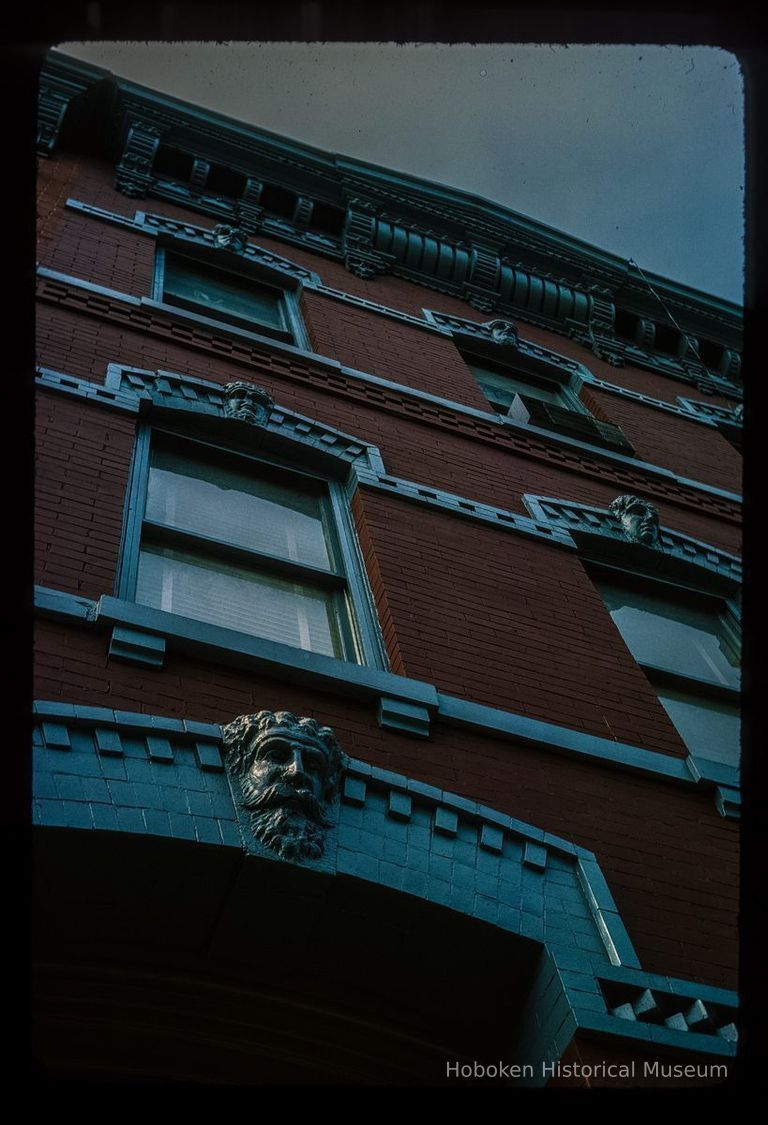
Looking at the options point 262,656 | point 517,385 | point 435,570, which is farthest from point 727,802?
point 517,385

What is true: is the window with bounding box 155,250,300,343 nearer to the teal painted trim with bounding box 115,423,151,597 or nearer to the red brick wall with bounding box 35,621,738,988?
the teal painted trim with bounding box 115,423,151,597

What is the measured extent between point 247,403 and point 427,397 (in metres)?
2.23

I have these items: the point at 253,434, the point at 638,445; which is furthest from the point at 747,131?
the point at 638,445

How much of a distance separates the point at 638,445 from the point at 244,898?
9.31 meters

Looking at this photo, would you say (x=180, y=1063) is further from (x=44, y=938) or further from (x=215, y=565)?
(x=215, y=565)

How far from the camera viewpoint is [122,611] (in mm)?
5871

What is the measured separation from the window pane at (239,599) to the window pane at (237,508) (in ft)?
1.26

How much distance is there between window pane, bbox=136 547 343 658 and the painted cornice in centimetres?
757

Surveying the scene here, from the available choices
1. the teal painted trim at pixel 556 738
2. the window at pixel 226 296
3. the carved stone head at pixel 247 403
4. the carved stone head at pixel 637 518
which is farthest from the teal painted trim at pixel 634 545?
the window at pixel 226 296

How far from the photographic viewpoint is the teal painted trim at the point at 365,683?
585cm

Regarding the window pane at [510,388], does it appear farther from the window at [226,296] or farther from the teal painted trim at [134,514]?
the teal painted trim at [134,514]

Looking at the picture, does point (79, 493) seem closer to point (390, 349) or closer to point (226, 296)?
point (390, 349)

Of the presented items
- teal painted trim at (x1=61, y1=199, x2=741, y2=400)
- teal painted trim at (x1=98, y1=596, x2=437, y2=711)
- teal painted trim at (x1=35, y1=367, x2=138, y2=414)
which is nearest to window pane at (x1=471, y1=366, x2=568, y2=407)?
teal painted trim at (x1=61, y1=199, x2=741, y2=400)

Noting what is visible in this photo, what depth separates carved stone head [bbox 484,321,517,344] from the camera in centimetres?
1441
